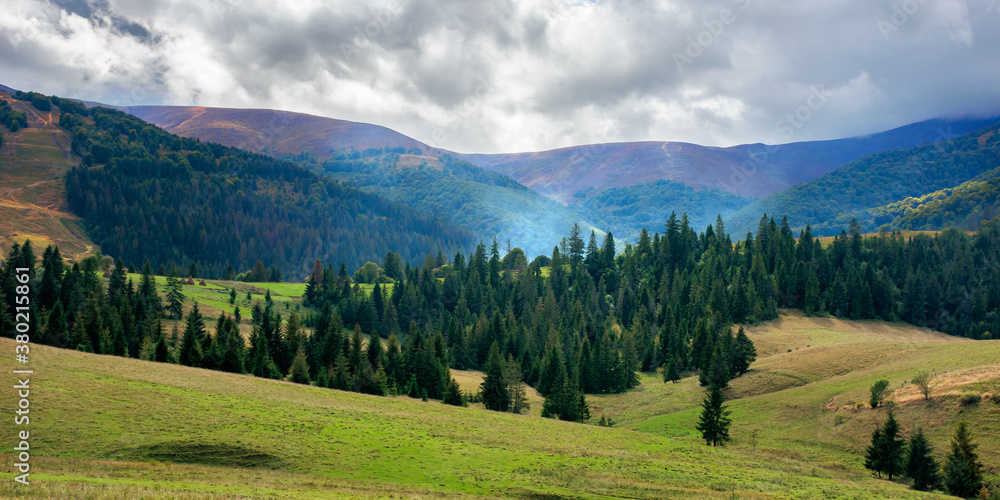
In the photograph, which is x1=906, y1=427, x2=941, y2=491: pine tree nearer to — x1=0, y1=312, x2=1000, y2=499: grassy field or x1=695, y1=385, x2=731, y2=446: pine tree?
x1=0, y1=312, x2=1000, y2=499: grassy field

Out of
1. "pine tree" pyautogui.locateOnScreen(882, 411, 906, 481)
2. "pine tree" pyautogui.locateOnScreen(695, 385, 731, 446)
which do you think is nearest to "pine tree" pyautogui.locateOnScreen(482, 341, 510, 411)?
"pine tree" pyautogui.locateOnScreen(695, 385, 731, 446)

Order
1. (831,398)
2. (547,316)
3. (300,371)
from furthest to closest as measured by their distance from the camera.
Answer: (547,316) → (300,371) → (831,398)

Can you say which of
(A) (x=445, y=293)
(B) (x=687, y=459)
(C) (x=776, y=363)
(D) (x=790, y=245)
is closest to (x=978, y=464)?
(B) (x=687, y=459)

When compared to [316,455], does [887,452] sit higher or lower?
lower

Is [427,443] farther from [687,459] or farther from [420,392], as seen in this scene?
[420,392]

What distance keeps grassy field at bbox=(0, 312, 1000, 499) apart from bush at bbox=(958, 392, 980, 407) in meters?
1.02

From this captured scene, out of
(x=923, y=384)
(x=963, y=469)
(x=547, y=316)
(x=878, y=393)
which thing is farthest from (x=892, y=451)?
(x=547, y=316)

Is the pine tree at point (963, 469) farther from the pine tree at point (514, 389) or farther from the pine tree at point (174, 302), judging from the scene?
the pine tree at point (174, 302)

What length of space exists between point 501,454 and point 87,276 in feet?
375

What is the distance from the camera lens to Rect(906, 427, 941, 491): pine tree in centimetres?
5178

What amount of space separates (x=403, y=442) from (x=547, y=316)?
118 metres

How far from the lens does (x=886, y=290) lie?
6373 inches

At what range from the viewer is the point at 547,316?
16725 cm

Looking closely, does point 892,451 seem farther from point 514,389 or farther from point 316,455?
point 514,389
